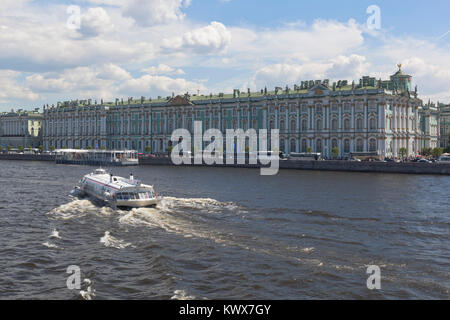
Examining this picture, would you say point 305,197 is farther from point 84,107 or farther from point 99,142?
point 84,107

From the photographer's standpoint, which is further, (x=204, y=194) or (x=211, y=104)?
(x=211, y=104)

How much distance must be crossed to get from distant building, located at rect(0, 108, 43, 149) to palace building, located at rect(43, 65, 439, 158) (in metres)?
26.0

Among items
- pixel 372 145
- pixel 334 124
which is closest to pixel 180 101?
pixel 334 124

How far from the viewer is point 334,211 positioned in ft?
76.6

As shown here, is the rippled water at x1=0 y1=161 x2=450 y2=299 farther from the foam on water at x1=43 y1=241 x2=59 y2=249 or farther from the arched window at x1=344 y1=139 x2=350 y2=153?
the arched window at x1=344 y1=139 x2=350 y2=153

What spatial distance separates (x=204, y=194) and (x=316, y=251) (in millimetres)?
15925

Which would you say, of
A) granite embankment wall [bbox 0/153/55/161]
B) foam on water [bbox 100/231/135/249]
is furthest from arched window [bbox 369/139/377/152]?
granite embankment wall [bbox 0/153/55/161]

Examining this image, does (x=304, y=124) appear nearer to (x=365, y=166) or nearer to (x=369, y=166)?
(x=365, y=166)

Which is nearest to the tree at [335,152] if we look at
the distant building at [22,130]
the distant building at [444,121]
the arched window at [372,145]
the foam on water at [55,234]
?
the arched window at [372,145]

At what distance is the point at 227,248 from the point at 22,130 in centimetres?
11416

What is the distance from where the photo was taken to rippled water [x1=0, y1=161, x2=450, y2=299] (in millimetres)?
12086

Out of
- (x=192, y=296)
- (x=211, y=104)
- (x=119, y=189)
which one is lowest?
(x=192, y=296)

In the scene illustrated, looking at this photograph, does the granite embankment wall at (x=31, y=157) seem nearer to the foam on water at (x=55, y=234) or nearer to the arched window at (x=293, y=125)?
the arched window at (x=293, y=125)
